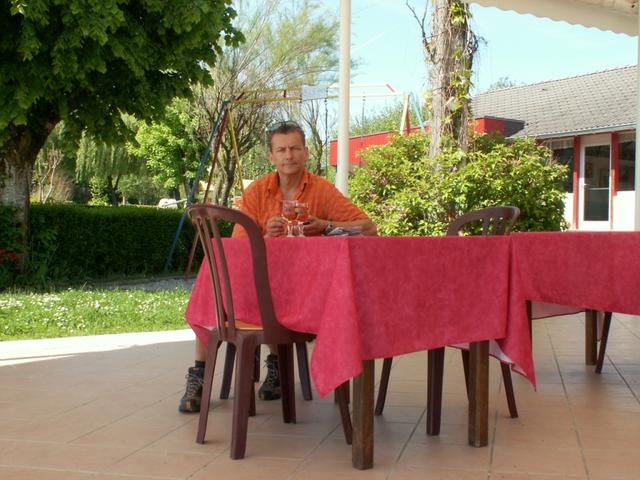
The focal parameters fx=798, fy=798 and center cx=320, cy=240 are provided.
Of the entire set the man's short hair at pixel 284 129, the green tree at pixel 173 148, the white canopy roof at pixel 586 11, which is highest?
the green tree at pixel 173 148

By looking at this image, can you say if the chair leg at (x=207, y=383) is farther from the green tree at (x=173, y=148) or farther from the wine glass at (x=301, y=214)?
the green tree at (x=173, y=148)

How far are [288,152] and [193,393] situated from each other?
124cm

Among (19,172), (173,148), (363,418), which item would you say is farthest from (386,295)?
(173,148)

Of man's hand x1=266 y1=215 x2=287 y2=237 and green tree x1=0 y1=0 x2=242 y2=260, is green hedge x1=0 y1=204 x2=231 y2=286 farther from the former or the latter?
man's hand x1=266 y1=215 x2=287 y2=237

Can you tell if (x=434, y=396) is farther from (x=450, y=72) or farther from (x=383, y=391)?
(x=450, y=72)

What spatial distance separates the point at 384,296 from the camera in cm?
274

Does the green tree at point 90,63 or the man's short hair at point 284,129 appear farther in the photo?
the green tree at point 90,63

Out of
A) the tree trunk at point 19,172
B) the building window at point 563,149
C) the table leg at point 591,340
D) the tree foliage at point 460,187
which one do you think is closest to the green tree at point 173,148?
the building window at point 563,149

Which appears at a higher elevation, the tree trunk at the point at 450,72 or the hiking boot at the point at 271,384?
the tree trunk at the point at 450,72

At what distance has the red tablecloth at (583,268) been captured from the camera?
365 centimetres

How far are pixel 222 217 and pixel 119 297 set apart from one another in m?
6.57

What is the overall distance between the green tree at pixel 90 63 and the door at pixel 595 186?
10.6 metres

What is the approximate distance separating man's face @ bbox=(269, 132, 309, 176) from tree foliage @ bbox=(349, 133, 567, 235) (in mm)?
5268

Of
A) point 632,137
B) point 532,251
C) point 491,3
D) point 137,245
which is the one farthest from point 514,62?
point 532,251
